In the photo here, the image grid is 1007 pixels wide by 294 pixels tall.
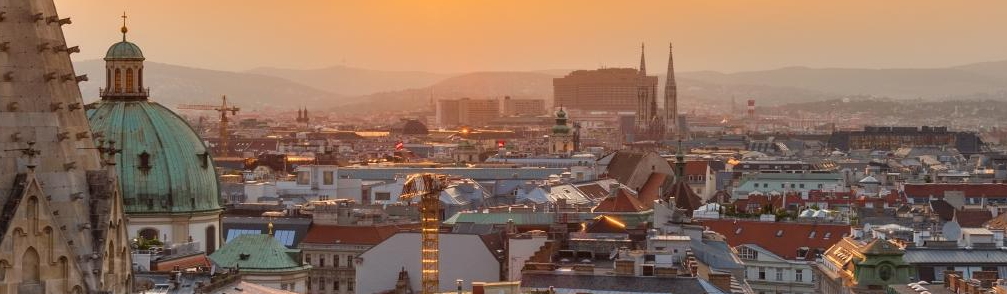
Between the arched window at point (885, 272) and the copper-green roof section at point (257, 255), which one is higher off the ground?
the copper-green roof section at point (257, 255)

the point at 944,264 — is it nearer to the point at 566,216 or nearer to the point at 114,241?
the point at 566,216

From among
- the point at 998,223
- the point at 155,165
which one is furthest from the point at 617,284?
the point at 998,223

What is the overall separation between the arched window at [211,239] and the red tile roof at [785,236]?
97.8 feet

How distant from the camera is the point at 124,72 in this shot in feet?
219

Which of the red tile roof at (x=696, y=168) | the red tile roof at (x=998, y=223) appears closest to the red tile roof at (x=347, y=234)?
the red tile roof at (x=998, y=223)

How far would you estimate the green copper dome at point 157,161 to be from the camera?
205 feet

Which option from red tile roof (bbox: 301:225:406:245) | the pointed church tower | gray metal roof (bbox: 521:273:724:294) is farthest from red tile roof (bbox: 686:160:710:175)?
the pointed church tower

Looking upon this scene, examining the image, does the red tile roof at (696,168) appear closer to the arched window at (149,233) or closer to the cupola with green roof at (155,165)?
the cupola with green roof at (155,165)

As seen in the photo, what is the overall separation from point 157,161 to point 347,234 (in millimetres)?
30563

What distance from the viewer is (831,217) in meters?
98.1

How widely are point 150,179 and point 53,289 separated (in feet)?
151

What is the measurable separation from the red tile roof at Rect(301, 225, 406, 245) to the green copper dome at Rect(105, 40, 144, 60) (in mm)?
26594

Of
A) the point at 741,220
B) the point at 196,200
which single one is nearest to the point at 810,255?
the point at 741,220

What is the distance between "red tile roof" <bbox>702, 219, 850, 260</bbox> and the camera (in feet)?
295
